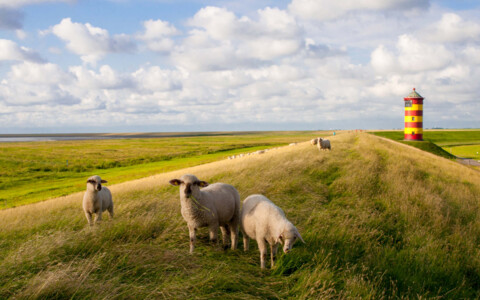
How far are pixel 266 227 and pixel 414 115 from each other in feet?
193

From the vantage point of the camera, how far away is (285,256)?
6.80m

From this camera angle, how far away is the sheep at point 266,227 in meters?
6.20

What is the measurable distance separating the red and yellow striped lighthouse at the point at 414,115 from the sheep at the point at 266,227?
5756cm

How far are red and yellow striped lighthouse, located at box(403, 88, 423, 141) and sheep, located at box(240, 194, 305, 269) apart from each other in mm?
57560

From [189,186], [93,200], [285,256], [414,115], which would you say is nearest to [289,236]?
[285,256]

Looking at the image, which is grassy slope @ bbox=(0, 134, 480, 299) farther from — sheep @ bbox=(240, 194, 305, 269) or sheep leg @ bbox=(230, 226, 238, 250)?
sheep @ bbox=(240, 194, 305, 269)

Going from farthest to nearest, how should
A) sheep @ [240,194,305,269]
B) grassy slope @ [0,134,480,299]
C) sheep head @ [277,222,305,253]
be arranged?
1. sheep @ [240,194,305,269]
2. sheep head @ [277,222,305,253]
3. grassy slope @ [0,134,480,299]

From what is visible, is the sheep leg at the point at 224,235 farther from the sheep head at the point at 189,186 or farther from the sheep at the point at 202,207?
the sheep head at the point at 189,186

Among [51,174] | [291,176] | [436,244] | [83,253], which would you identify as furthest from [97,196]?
[51,174]

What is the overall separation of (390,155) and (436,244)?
1655cm

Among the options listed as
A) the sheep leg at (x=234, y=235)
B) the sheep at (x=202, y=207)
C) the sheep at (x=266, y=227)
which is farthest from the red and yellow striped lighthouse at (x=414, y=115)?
the sheep at (x=202, y=207)

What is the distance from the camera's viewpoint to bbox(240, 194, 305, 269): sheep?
20.4ft

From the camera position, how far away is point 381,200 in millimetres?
12602

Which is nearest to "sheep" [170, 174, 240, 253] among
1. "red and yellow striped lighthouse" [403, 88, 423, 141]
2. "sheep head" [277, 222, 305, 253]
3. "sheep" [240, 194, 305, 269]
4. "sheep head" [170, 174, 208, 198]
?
"sheep head" [170, 174, 208, 198]
